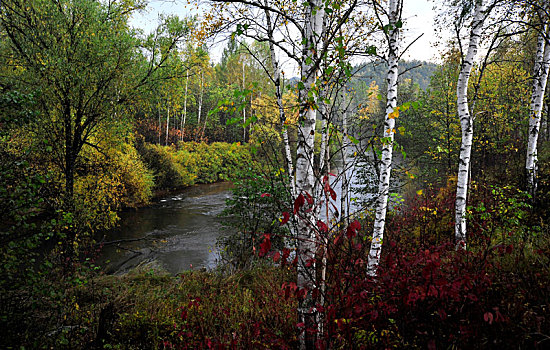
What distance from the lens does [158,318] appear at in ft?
12.6

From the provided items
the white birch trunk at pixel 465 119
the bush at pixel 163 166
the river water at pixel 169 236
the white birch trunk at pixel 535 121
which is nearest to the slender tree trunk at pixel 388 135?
the white birch trunk at pixel 465 119

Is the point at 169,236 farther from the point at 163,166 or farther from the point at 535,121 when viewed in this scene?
the point at 535,121

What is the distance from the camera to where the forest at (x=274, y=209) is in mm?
2537

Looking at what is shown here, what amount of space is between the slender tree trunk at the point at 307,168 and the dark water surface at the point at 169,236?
203 inches

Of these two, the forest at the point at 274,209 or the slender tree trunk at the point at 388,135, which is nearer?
the forest at the point at 274,209

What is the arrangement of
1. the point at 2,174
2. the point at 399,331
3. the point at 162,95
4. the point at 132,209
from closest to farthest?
the point at 399,331 → the point at 2,174 → the point at 162,95 → the point at 132,209

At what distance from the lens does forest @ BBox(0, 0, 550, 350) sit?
2.54 metres

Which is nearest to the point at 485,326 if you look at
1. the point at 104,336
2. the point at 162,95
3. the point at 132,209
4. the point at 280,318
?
the point at 280,318

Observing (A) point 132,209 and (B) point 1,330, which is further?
(A) point 132,209

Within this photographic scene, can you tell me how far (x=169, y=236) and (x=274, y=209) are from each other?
630cm

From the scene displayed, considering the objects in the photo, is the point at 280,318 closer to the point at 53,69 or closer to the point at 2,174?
the point at 2,174

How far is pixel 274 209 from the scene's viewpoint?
728 centimetres

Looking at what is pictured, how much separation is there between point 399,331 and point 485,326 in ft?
2.13

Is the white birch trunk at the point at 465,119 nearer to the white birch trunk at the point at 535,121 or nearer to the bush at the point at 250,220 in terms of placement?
the white birch trunk at the point at 535,121
